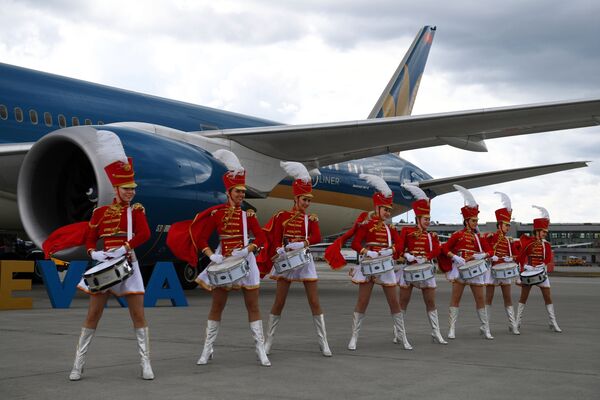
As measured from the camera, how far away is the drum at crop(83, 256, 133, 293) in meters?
5.72

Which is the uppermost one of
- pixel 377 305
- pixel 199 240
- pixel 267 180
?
pixel 267 180

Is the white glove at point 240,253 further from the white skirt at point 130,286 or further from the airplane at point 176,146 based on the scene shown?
the airplane at point 176,146

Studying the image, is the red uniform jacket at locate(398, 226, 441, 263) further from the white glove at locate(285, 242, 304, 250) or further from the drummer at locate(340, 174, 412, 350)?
the white glove at locate(285, 242, 304, 250)

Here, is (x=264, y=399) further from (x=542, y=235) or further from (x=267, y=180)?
(x=267, y=180)

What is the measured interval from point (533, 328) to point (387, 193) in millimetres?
3234

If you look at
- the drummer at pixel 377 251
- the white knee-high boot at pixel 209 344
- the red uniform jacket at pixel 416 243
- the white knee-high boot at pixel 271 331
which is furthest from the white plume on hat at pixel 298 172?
the white knee-high boot at pixel 209 344

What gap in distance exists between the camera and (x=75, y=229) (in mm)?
6086

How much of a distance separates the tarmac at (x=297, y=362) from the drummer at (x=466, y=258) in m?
0.28

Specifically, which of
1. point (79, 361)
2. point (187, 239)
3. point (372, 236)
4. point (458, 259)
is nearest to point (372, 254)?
point (372, 236)

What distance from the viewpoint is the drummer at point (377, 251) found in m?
7.59

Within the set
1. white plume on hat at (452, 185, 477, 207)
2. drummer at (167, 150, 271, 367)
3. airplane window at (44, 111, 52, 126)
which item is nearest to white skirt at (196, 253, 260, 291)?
drummer at (167, 150, 271, 367)

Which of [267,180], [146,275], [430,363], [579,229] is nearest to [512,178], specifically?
[267,180]

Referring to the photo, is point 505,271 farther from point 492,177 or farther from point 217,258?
point 492,177

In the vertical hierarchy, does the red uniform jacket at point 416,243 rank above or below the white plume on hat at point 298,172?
below
